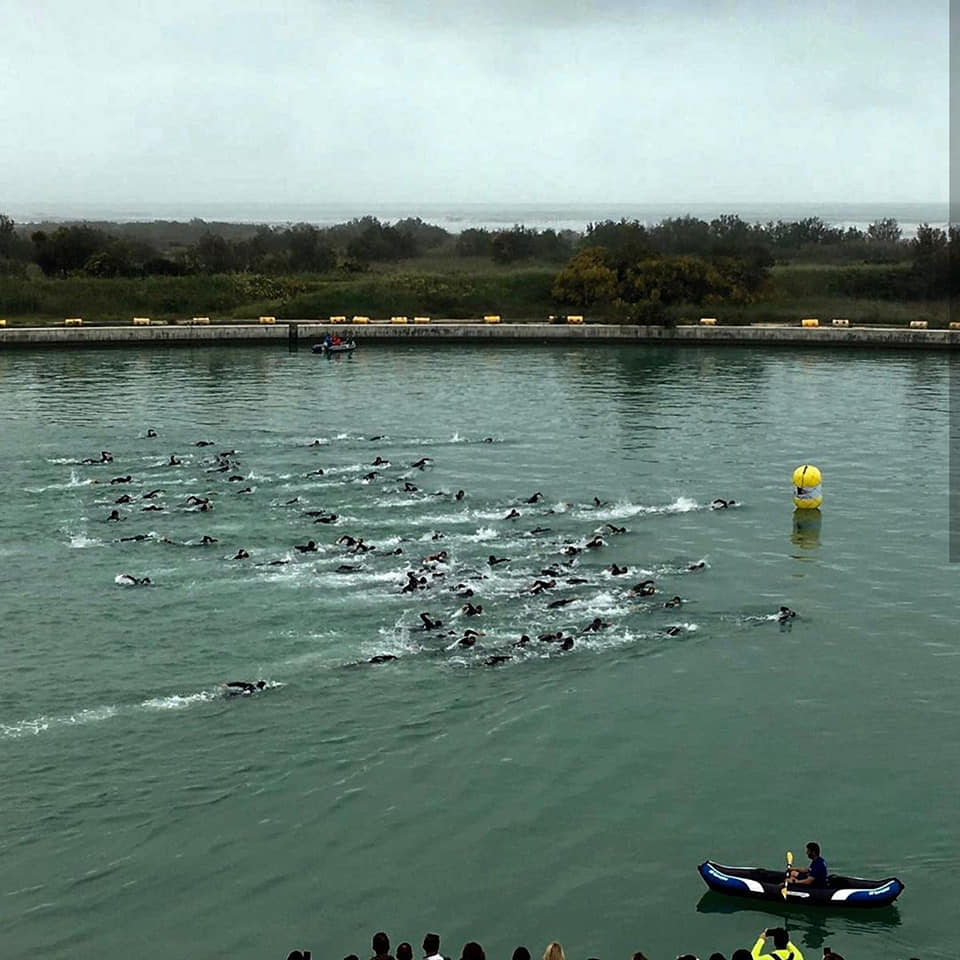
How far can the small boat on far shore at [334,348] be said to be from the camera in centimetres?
9512

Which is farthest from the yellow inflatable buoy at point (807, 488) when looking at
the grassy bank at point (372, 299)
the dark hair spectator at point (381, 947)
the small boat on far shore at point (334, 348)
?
the grassy bank at point (372, 299)

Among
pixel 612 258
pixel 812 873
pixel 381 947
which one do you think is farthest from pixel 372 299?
pixel 381 947

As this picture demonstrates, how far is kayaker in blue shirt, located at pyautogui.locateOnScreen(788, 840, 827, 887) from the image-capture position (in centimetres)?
2291

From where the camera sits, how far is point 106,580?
40.5m

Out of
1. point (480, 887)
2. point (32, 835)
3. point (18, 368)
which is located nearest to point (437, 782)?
point (480, 887)

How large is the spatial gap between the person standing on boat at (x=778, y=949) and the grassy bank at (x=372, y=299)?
8797cm

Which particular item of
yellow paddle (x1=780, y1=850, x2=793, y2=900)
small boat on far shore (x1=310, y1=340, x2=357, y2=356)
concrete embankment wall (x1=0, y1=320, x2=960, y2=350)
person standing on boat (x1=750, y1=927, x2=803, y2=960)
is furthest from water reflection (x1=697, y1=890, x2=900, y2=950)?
concrete embankment wall (x1=0, y1=320, x2=960, y2=350)

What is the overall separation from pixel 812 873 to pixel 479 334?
3249 inches

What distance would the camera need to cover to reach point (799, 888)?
22.9m

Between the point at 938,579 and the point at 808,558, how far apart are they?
416 cm

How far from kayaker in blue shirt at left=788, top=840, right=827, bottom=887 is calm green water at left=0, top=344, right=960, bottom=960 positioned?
818 mm

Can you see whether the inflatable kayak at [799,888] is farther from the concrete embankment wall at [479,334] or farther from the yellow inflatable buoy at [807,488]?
the concrete embankment wall at [479,334]

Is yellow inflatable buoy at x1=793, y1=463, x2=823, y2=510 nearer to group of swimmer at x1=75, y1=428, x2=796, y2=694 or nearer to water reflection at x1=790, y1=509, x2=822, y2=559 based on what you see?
water reflection at x1=790, y1=509, x2=822, y2=559

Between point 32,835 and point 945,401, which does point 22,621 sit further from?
point 945,401
